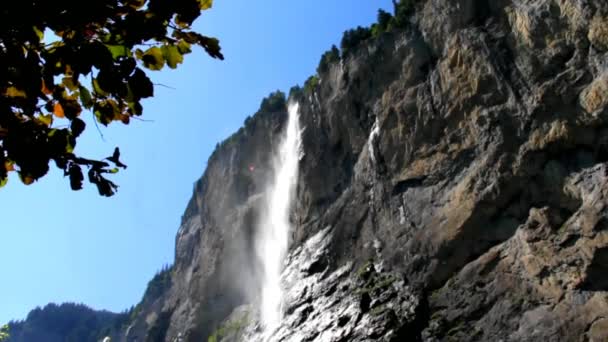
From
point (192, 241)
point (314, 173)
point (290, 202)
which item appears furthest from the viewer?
point (192, 241)

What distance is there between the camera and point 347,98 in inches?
1321

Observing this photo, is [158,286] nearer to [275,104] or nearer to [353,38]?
[275,104]

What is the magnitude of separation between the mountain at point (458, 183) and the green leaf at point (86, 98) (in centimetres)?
1591

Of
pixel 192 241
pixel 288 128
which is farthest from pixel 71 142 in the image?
pixel 192 241

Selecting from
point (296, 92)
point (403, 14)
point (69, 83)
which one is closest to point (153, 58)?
point (69, 83)

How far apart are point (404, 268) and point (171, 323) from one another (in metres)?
33.7

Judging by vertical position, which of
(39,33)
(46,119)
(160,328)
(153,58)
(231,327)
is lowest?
(46,119)

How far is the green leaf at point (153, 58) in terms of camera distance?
3045mm

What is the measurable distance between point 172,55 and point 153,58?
101 millimetres

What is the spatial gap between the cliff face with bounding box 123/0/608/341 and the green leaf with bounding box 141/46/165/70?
629 inches

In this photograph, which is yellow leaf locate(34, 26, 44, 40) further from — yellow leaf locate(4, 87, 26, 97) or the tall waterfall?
the tall waterfall

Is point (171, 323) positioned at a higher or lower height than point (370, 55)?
lower

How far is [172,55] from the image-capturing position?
10.1ft

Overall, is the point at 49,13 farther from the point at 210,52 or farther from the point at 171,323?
the point at 171,323
